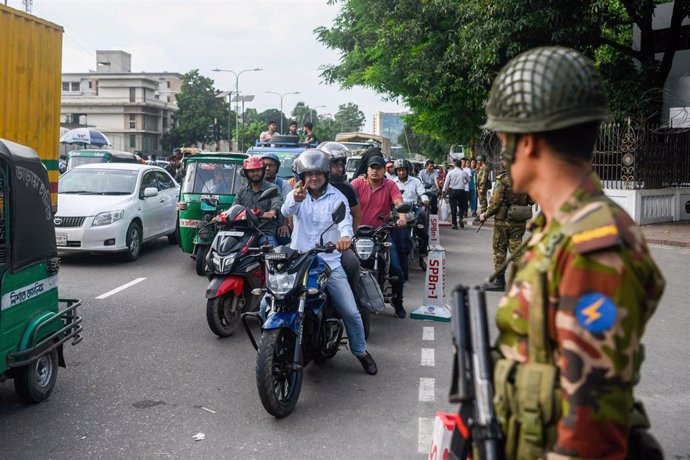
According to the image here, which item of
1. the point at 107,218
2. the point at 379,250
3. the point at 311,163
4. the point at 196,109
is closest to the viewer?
the point at 311,163

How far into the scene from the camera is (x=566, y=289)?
1686mm

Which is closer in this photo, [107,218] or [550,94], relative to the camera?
[550,94]

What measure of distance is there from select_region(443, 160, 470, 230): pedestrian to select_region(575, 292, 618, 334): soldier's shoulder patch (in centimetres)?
1813

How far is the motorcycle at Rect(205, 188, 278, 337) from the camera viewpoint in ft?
22.9

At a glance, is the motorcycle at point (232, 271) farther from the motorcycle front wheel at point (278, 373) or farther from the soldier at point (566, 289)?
the soldier at point (566, 289)

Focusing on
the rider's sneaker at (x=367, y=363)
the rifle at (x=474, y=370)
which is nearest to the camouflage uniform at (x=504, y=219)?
the rider's sneaker at (x=367, y=363)

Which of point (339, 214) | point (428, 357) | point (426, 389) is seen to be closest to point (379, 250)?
point (428, 357)

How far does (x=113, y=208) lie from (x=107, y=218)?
25 centimetres

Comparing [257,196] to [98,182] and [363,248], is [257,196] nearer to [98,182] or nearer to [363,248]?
[363,248]

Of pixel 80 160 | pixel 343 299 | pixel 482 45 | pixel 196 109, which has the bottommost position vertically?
pixel 343 299

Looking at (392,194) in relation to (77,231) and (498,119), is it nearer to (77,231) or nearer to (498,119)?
(77,231)

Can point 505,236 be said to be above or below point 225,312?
above

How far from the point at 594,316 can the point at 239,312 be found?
6046 millimetres

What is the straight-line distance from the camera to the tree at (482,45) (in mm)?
18703
